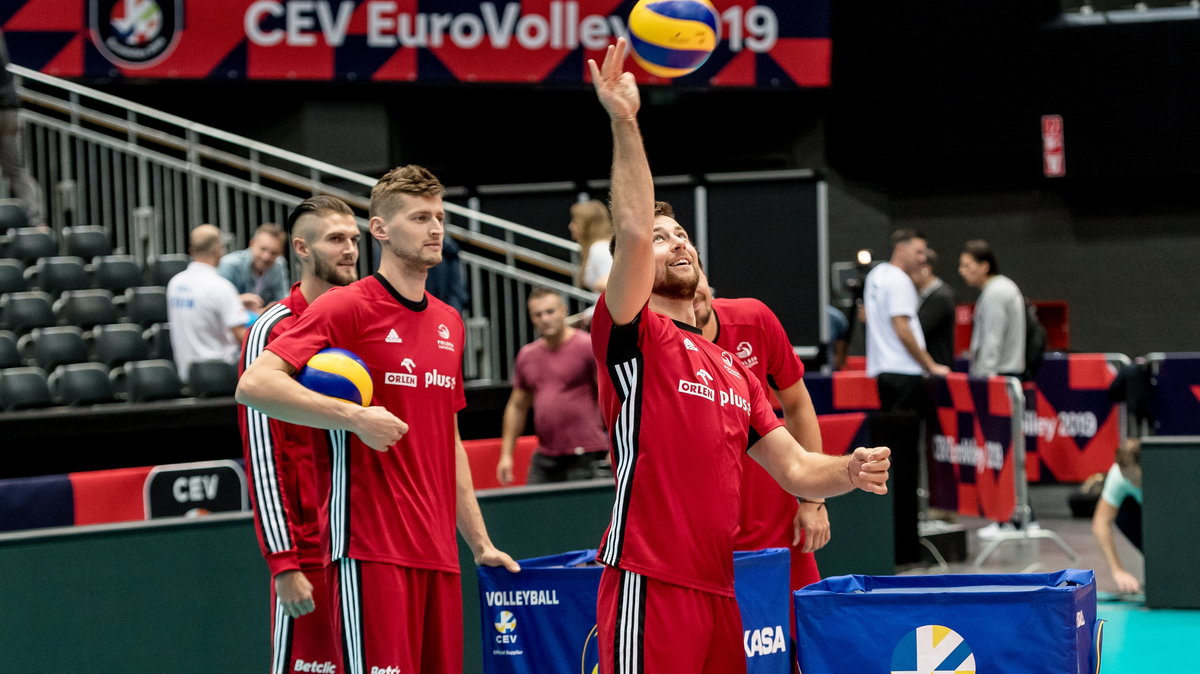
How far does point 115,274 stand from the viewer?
39.1 ft

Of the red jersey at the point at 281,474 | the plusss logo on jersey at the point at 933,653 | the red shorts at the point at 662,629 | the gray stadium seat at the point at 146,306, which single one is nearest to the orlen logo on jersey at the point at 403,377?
the red jersey at the point at 281,474

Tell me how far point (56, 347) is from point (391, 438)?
7.43 meters

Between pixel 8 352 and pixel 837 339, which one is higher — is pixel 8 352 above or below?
above

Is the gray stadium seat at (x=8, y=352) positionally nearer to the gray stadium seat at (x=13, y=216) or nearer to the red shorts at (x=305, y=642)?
the gray stadium seat at (x=13, y=216)

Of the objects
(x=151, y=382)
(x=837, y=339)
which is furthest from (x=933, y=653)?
(x=837, y=339)

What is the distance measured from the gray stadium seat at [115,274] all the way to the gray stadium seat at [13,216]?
87 centimetres

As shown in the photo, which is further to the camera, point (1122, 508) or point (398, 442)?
point (1122, 508)

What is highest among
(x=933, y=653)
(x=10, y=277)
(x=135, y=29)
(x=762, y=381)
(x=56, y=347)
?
(x=135, y=29)

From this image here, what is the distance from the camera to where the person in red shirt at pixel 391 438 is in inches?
164

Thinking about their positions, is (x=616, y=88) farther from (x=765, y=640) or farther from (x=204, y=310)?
(x=204, y=310)

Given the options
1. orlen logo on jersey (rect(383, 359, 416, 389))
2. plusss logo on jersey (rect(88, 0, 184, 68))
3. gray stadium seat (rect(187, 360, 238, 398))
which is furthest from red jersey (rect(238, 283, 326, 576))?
plusss logo on jersey (rect(88, 0, 184, 68))

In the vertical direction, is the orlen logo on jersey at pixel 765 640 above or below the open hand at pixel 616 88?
below

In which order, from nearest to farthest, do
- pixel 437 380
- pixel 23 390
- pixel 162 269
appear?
pixel 437 380, pixel 23 390, pixel 162 269

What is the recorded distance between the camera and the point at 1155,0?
18.0m
